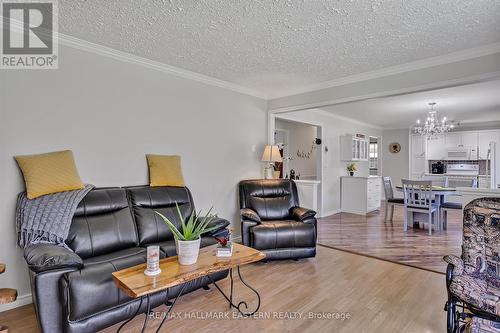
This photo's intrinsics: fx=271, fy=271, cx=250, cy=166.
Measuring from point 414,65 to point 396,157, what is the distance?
242 inches

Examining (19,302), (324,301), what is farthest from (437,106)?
(19,302)

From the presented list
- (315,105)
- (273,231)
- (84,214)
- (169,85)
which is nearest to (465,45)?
(315,105)

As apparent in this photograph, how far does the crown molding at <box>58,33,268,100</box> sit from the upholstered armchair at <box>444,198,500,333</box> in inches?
127

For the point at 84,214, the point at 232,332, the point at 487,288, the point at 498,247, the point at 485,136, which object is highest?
the point at 485,136

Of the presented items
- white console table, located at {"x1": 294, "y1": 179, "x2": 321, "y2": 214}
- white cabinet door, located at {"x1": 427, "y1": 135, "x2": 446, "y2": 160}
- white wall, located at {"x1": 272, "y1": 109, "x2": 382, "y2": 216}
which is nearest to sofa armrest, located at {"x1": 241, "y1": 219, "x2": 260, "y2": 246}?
white console table, located at {"x1": 294, "y1": 179, "x2": 321, "y2": 214}

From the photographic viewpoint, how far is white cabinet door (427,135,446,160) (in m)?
7.94

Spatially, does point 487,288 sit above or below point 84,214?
below

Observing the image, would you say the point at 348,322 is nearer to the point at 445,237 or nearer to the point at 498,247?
the point at 498,247

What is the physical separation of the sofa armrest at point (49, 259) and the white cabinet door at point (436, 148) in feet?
29.9

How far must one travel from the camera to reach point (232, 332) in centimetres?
205

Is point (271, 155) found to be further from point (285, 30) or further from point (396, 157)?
point (396, 157)

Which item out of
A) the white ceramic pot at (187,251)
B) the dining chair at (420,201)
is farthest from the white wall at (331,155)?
the white ceramic pot at (187,251)

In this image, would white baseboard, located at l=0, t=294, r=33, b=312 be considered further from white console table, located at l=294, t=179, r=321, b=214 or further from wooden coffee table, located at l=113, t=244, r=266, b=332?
white console table, located at l=294, t=179, r=321, b=214

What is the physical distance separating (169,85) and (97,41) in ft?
2.97
